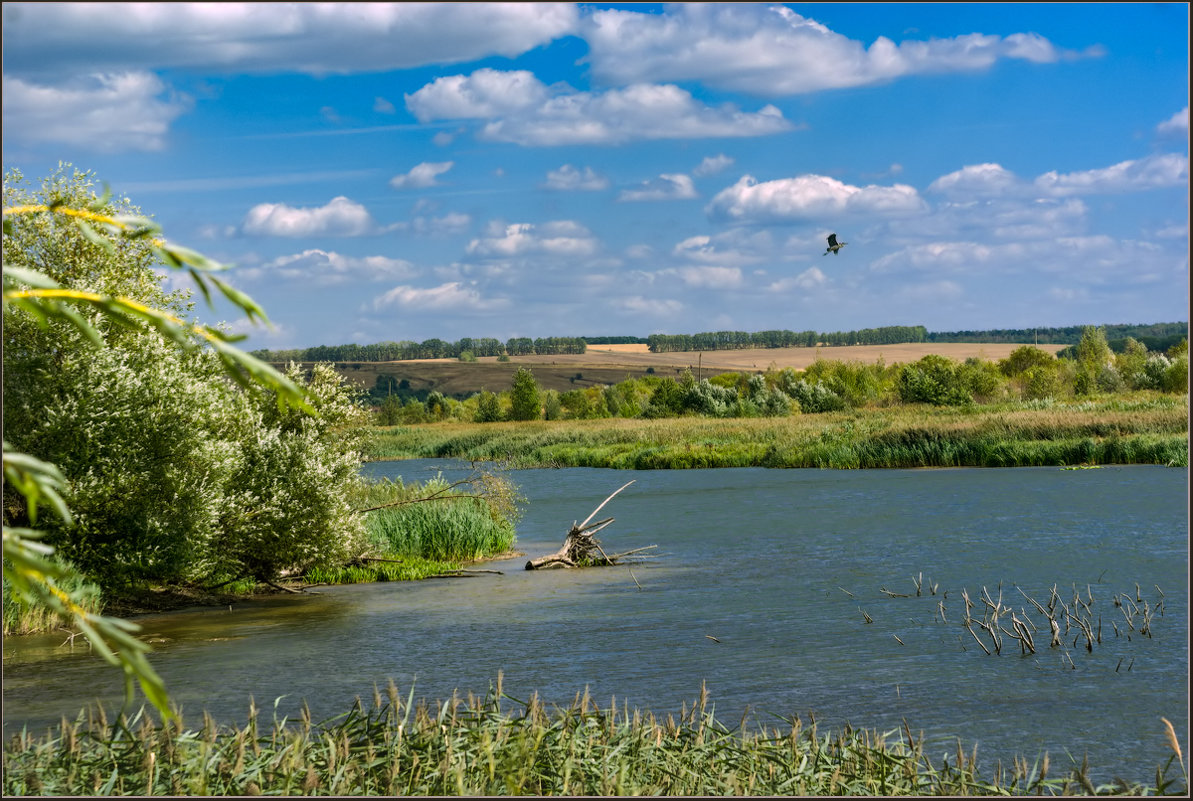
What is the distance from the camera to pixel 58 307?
15.5 ft

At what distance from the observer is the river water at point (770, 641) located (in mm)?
14234

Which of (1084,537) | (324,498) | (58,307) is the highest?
(58,307)

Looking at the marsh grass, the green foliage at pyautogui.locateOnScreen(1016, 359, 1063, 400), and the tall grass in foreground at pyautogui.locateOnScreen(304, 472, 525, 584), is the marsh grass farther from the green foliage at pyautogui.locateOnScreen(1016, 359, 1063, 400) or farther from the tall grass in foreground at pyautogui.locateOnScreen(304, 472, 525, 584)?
the green foliage at pyautogui.locateOnScreen(1016, 359, 1063, 400)

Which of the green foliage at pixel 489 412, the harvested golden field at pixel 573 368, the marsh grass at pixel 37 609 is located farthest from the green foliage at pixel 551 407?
the marsh grass at pixel 37 609

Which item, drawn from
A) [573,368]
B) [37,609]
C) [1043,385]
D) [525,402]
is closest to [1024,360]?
[1043,385]

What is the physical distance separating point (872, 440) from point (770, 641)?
137 ft

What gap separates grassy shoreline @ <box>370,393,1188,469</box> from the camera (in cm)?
5259

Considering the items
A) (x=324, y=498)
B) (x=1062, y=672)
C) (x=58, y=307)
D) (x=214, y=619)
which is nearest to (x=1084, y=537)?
(x=1062, y=672)

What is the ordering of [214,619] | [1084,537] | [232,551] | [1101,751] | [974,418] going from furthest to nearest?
1. [974,418]
2. [1084,537]
3. [232,551]
4. [214,619]
5. [1101,751]

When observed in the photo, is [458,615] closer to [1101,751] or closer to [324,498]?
[324,498]

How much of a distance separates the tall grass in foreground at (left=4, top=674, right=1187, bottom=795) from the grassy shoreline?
32.3 meters

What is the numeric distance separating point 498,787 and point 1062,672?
11089 mm

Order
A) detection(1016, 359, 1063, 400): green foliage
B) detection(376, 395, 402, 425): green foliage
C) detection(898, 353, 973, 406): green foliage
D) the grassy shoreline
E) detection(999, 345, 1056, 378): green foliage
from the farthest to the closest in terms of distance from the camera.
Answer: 1. detection(376, 395, 402, 425): green foliage
2. detection(999, 345, 1056, 378): green foliage
3. detection(1016, 359, 1063, 400): green foliage
4. detection(898, 353, 973, 406): green foliage
5. the grassy shoreline

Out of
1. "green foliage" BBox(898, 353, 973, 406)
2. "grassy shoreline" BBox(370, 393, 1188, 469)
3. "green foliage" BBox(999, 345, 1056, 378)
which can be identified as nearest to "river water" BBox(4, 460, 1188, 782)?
"grassy shoreline" BBox(370, 393, 1188, 469)
